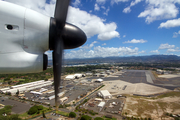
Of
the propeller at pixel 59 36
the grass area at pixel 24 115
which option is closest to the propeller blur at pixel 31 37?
the propeller at pixel 59 36

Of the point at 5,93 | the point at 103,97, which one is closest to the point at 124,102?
the point at 103,97

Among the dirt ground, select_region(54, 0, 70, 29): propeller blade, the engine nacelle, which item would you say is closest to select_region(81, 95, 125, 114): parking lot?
the dirt ground

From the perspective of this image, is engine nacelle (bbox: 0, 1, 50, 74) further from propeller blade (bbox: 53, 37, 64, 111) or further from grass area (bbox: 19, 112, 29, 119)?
grass area (bbox: 19, 112, 29, 119)

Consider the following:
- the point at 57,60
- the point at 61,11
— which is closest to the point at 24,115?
the point at 57,60

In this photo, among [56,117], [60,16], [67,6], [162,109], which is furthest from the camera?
[162,109]

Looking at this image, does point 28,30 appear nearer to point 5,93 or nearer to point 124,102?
point 124,102

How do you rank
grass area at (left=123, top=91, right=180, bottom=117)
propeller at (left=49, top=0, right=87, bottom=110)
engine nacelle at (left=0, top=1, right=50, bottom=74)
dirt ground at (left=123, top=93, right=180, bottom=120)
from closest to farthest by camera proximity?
engine nacelle at (left=0, top=1, right=50, bottom=74) → propeller at (left=49, top=0, right=87, bottom=110) → dirt ground at (left=123, top=93, right=180, bottom=120) → grass area at (left=123, top=91, right=180, bottom=117)

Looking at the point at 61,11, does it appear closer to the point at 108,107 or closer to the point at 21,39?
the point at 21,39
